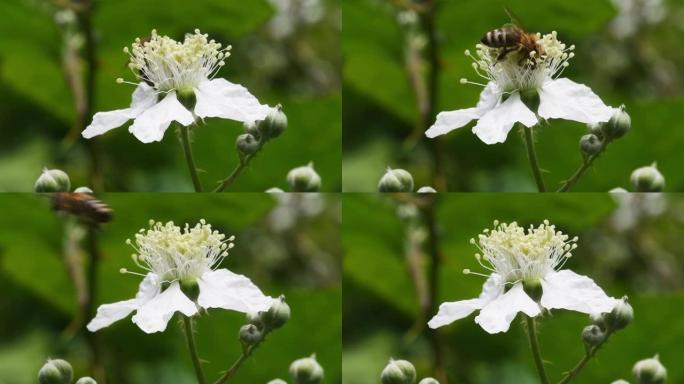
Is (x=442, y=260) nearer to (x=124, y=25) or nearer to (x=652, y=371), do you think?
(x=652, y=371)

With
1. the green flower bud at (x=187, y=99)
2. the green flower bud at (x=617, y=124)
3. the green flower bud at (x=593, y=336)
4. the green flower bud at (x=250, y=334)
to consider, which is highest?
the green flower bud at (x=187, y=99)

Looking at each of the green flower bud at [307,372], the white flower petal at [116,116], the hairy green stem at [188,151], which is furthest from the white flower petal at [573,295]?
the white flower petal at [116,116]

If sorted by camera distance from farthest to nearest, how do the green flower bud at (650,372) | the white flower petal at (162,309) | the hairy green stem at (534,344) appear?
the green flower bud at (650,372) < the hairy green stem at (534,344) < the white flower petal at (162,309)

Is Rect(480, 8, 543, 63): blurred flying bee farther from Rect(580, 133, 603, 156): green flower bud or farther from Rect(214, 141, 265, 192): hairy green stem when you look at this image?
Rect(214, 141, 265, 192): hairy green stem

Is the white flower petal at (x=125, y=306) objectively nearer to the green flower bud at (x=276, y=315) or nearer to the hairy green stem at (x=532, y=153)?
the green flower bud at (x=276, y=315)

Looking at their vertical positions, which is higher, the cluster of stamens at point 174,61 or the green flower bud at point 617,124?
the cluster of stamens at point 174,61
